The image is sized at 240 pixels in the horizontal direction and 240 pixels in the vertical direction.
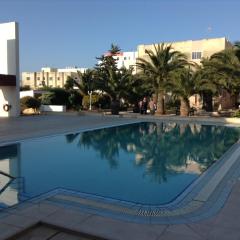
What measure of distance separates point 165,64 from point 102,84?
602 centimetres

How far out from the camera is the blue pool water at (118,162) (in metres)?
7.30

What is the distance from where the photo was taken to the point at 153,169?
31.1 ft

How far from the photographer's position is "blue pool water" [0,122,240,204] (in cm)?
730

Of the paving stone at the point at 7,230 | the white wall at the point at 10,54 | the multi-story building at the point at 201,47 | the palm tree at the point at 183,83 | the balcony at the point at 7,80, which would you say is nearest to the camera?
the paving stone at the point at 7,230

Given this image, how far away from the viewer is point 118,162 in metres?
10.4

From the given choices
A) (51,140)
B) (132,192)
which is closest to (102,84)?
(51,140)

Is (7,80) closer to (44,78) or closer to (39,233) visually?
(39,233)

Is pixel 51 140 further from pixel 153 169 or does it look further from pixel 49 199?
pixel 49 199

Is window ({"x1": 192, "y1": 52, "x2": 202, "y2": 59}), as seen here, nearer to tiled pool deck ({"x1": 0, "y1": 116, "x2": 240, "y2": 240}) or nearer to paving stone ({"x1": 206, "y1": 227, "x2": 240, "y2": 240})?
tiled pool deck ({"x1": 0, "y1": 116, "x2": 240, "y2": 240})

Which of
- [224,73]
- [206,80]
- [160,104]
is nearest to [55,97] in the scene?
[160,104]

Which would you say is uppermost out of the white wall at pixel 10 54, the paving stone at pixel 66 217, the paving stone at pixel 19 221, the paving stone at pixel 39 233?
the white wall at pixel 10 54

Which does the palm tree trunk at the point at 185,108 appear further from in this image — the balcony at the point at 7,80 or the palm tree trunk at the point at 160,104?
the balcony at the point at 7,80

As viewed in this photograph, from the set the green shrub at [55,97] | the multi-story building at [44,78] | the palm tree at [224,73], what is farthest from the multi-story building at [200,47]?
the multi-story building at [44,78]

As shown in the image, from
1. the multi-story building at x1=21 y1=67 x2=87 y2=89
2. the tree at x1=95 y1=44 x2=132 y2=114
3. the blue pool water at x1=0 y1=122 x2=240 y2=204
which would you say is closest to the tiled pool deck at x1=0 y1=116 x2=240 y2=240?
the blue pool water at x1=0 y1=122 x2=240 y2=204
